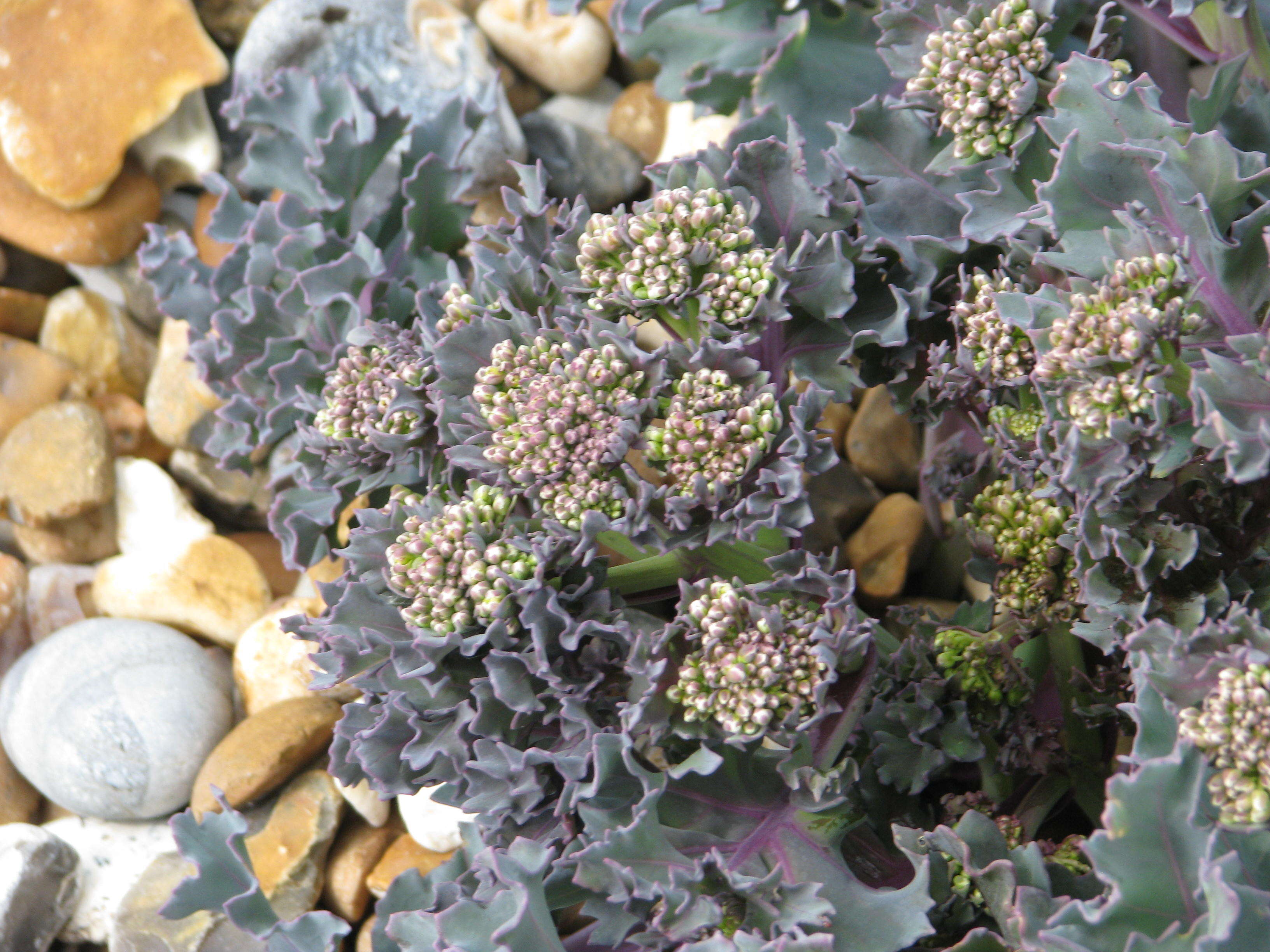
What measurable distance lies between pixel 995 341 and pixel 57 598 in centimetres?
234

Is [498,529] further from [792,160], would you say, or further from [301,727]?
[301,727]

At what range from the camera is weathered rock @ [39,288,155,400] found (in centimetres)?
289

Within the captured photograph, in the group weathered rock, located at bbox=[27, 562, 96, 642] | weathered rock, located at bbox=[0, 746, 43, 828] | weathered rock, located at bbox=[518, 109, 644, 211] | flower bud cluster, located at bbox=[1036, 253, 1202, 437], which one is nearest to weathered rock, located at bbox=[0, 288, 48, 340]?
weathered rock, located at bbox=[27, 562, 96, 642]

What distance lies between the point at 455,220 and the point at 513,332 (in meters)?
0.73

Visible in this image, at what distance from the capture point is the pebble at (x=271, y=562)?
8.95ft

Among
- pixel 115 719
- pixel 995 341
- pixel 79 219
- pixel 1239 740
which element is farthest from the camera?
pixel 79 219

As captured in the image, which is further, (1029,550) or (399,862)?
(399,862)

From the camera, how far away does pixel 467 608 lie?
1.44m

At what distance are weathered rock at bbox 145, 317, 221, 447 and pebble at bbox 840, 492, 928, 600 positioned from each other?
64.2 inches

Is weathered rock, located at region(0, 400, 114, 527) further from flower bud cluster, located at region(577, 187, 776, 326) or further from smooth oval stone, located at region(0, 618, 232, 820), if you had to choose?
flower bud cluster, located at region(577, 187, 776, 326)

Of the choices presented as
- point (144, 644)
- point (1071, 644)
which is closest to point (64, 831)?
point (144, 644)

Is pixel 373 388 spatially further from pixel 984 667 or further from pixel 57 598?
pixel 57 598

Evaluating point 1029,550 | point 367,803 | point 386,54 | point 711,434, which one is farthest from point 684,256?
point 386,54

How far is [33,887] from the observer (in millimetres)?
2170
